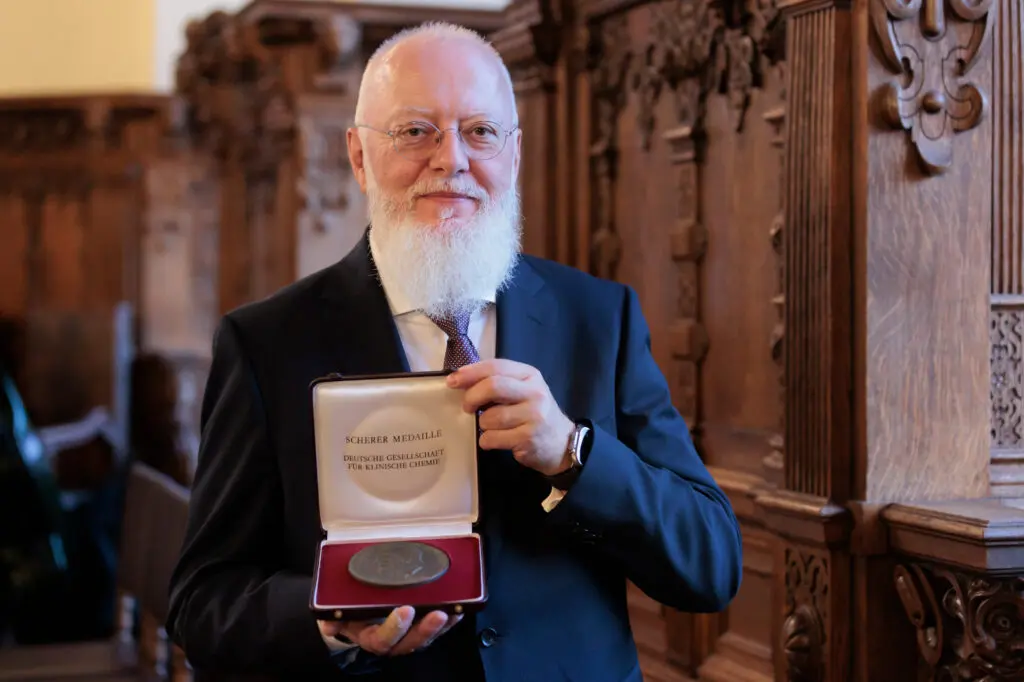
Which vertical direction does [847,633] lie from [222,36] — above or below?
below

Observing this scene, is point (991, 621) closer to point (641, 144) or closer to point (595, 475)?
point (595, 475)

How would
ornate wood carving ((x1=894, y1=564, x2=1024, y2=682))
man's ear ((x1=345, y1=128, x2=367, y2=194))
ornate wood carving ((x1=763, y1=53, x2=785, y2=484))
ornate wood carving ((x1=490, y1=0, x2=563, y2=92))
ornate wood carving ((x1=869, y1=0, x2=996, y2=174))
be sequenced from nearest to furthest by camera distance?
man's ear ((x1=345, y1=128, x2=367, y2=194)) → ornate wood carving ((x1=894, y1=564, x2=1024, y2=682)) → ornate wood carving ((x1=869, y1=0, x2=996, y2=174)) → ornate wood carving ((x1=763, y1=53, x2=785, y2=484)) → ornate wood carving ((x1=490, y1=0, x2=563, y2=92))

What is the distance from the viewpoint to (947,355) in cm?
245

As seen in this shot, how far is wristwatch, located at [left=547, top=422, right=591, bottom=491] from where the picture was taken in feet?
5.65

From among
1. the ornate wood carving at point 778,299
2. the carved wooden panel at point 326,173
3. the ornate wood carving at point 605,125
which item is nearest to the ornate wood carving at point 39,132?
the carved wooden panel at point 326,173

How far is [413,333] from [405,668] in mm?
534

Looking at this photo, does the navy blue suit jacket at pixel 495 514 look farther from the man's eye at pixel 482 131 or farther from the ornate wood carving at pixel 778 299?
the ornate wood carving at pixel 778 299

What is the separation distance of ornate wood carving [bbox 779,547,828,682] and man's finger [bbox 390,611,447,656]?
115cm

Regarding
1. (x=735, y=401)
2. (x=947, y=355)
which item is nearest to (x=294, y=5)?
(x=735, y=401)

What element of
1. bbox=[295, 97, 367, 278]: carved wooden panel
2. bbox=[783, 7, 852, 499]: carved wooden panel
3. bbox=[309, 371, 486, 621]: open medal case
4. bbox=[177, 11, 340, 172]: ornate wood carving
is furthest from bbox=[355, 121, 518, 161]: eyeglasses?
bbox=[295, 97, 367, 278]: carved wooden panel

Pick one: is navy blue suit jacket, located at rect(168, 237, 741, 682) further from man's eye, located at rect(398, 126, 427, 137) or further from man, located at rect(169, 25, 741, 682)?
man's eye, located at rect(398, 126, 427, 137)

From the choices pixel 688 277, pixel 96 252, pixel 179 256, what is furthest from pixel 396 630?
pixel 96 252

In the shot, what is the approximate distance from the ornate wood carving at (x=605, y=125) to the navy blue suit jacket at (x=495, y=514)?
5.26 feet

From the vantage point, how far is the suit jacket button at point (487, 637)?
1.80m
